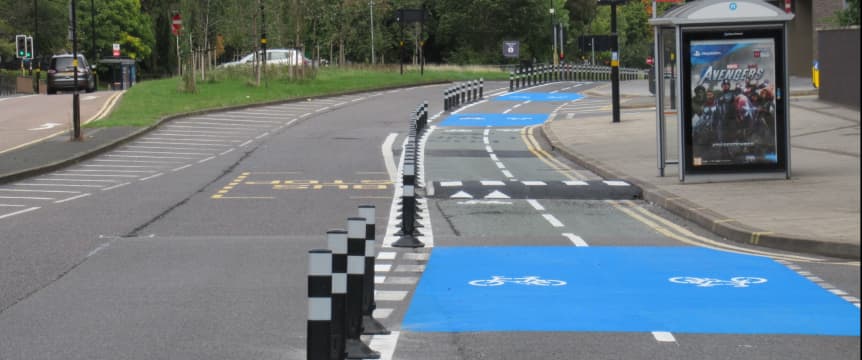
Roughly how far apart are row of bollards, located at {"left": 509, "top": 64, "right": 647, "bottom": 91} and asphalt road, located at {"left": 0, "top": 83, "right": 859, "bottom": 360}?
1555 inches

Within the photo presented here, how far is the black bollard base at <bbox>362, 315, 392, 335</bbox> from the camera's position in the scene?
30.0 ft

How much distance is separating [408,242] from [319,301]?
7414mm

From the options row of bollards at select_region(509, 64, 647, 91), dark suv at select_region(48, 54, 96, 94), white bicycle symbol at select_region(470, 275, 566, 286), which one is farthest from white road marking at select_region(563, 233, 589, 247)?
dark suv at select_region(48, 54, 96, 94)

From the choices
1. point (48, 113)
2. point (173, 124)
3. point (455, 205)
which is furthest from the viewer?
point (48, 113)

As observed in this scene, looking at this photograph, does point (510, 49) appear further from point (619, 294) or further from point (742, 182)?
point (619, 294)

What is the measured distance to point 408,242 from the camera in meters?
14.2

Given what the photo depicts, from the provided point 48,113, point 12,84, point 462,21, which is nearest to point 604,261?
point 48,113

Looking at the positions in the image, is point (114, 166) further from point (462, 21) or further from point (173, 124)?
point (462, 21)

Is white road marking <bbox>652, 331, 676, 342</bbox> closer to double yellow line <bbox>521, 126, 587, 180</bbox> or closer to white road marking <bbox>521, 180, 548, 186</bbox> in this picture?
white road marking <bbox>521, 180, 548, 186</bbox>

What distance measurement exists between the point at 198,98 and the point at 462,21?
61.0 meters

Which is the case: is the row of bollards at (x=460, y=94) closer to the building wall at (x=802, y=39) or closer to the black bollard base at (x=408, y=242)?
the building wall at (x=802, y=39)

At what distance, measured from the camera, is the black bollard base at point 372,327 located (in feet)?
30.0

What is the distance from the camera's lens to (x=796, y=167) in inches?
849

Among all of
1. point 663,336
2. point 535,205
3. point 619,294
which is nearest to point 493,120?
point 535,205
